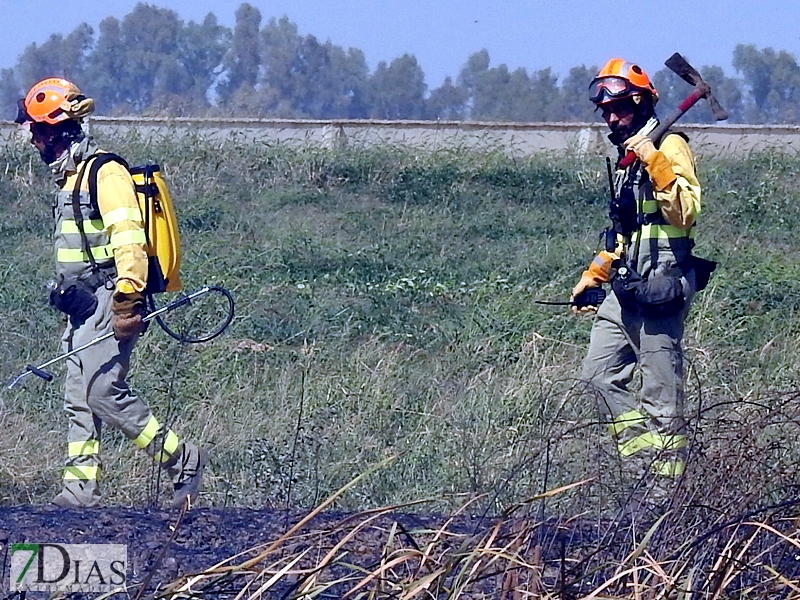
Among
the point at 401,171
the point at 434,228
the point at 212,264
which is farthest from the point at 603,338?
the point at 401,171

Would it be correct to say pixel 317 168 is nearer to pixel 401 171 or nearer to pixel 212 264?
pixel 401 171

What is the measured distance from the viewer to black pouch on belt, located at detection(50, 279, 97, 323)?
5.68 metres

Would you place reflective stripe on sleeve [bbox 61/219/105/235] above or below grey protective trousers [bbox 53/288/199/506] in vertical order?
above

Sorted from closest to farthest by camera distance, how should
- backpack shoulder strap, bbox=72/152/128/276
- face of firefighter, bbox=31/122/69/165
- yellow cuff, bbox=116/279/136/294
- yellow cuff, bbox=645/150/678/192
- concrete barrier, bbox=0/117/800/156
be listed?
yellow cuff, bbox=645/150/678/192 < yellow cuff, bbox=116/279/136/294 < backpack shoulder strap, bbox=72/152/128/276 < face of firefighter, bbox=31/122/69/165 < concrete barrier, bbox=0/117/800/156

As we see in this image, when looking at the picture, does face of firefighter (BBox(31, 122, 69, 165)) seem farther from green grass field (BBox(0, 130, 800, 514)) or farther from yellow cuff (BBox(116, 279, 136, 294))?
green grass field (BBox(0, 130, 800, 514))

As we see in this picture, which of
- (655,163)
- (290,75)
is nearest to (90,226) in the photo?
(655,163)

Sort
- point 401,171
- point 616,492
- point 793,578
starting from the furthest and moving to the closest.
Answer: point 401,171 → point 616,492 → point 793,578

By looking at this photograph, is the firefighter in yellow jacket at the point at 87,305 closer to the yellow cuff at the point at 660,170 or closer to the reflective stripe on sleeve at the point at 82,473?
the reflective stripe on sleeve at the point at 82,473

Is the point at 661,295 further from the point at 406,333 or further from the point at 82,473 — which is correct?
the point at 406,333

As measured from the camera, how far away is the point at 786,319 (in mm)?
10031

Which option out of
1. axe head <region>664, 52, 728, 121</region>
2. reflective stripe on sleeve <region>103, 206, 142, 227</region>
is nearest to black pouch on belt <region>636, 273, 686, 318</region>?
Result: axe head <region>664, 52, 728, 121</region>

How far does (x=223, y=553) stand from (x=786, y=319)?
21.8 ft

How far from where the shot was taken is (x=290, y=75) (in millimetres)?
89375

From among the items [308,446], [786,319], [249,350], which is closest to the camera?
[308,446]
